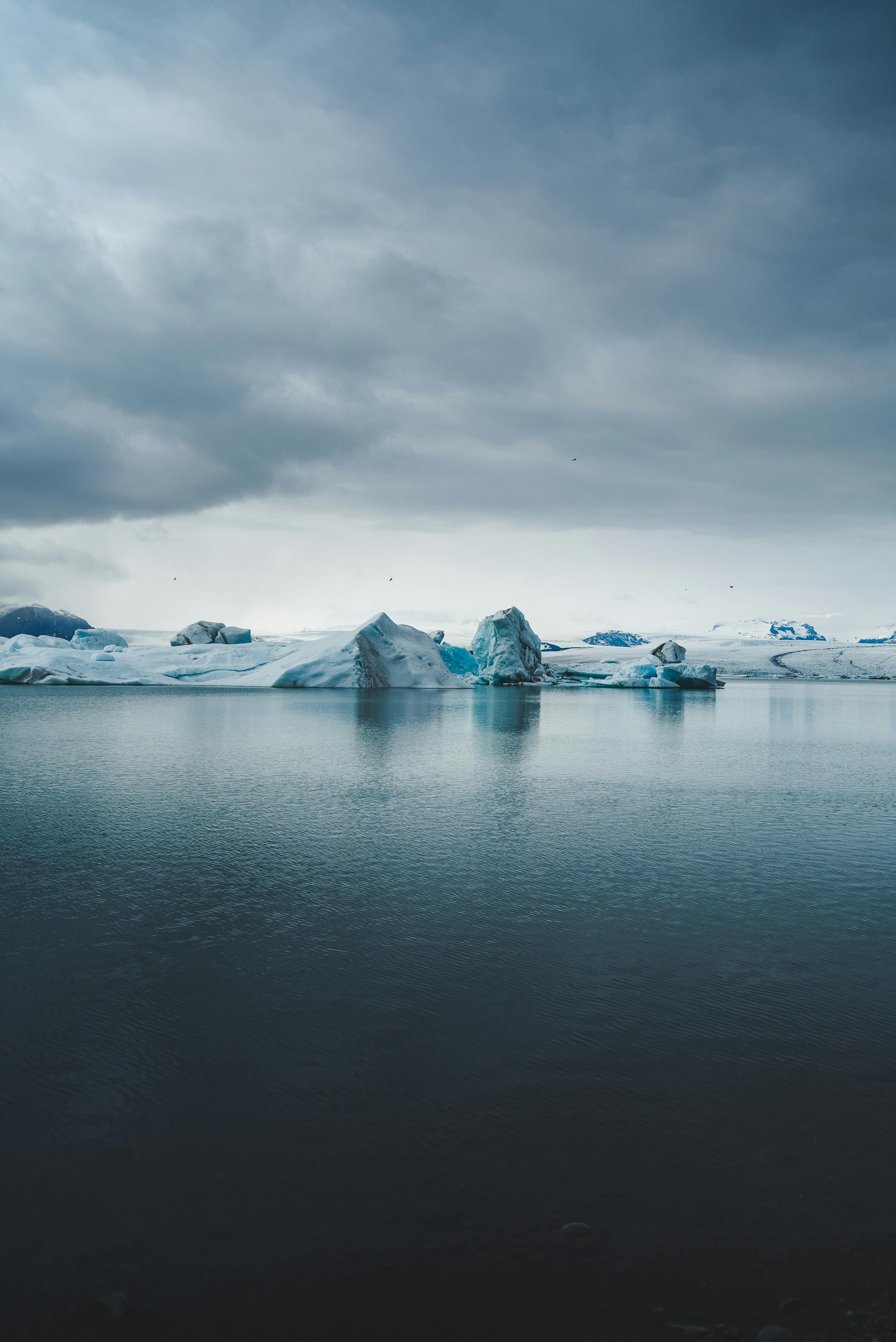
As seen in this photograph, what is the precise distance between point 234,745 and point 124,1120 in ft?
45.3

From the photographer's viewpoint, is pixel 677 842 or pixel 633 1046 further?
pixel 677 842

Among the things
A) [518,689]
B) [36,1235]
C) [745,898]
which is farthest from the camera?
[518,689]

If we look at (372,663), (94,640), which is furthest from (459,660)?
(94,640)

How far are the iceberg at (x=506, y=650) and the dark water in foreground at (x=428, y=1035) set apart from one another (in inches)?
1971

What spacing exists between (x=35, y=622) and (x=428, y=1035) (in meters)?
162

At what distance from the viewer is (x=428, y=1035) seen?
156 inches

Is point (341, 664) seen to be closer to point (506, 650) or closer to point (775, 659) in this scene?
point (506, 650)

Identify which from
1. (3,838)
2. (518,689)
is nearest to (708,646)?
(518,689)

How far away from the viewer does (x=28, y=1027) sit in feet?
13.1

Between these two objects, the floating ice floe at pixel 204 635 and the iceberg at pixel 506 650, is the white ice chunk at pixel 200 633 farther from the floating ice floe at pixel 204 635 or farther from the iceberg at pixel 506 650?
the iceberg at pixel 506 650

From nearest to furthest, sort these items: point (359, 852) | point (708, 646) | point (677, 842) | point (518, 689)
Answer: point (359, 852) → point (677, 842) → point (518, 689) → point (708, 646)

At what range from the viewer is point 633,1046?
3.85m

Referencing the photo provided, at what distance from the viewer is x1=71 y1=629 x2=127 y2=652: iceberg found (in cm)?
5875

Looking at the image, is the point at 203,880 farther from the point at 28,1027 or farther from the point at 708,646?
the point at 708,646
